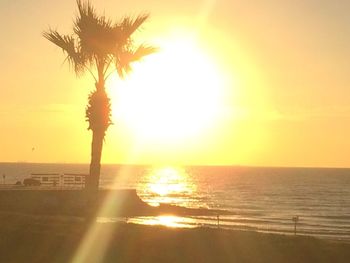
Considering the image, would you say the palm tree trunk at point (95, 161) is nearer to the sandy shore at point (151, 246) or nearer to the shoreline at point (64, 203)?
the shoreline at point (64, 203)

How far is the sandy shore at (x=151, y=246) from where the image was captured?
18422 mm

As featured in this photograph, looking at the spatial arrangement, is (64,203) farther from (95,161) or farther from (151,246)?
(151,246)

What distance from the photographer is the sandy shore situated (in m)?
18.4

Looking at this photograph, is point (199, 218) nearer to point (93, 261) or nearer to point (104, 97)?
point (104, 97)

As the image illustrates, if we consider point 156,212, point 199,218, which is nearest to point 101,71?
point 156,212

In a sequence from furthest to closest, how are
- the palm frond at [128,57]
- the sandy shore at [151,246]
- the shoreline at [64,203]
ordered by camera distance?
1. the shoreline at [64,203]
2. the palm frond at [128,57]
3. the sandy shore at [151,246]

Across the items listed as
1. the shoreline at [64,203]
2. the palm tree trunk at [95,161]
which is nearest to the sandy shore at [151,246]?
the palm tree trunk at [95,161]

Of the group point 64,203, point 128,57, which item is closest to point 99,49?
point 128,57

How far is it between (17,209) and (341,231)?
32.1m

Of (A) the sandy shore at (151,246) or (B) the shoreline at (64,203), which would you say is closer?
(A) the sandy shore at (151,246)

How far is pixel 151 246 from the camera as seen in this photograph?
64.5 feet

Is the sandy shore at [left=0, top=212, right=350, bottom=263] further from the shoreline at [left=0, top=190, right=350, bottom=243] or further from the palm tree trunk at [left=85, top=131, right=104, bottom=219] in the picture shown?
the shoreline at [left=0, top=190, right=350, bottom=243]

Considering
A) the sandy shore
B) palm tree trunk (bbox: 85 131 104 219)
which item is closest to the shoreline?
palm tree trunk (bbox: 85 131 104 219)

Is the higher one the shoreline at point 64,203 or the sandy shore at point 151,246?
the shoreline at point 64,203
